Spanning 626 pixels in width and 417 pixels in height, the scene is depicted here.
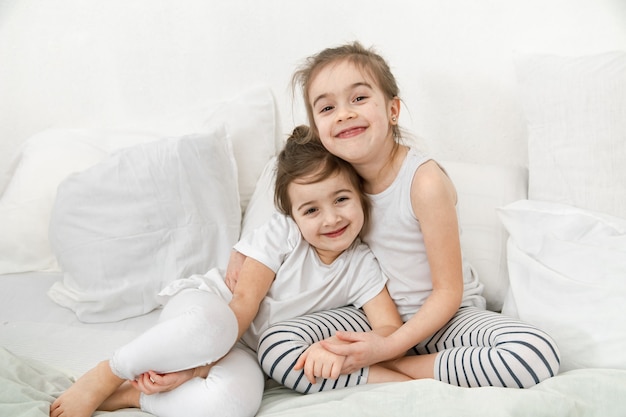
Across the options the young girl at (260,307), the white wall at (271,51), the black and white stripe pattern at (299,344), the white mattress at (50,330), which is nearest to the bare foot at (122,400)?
the young girl at (260,307)

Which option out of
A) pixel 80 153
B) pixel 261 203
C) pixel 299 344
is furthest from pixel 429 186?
pixel 80 153

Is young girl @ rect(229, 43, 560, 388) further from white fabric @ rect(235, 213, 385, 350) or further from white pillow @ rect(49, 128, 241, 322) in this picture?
white pillow @ rect(49, 128, 241, 322)

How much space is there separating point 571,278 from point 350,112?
1.74 ft

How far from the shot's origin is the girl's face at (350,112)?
1.15 m

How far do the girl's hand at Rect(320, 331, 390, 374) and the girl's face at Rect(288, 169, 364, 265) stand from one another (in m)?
0.21

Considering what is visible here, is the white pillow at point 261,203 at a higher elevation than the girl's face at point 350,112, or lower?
lower

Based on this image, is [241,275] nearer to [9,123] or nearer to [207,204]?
[207,204]

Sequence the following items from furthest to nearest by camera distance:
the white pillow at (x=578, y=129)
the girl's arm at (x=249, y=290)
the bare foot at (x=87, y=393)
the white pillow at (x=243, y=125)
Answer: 1. the white pillow at (x=243, y=125)
2. the white pillow at (x=578, y=129)
3. the girl's arm at (x=249, y=290)
4. the bare foot at (x=87, y=393)

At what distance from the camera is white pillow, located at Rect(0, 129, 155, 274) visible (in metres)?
1.51

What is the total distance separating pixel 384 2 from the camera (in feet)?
5.33

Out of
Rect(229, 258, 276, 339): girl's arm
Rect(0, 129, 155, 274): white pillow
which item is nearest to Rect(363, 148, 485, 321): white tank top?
Rect(229, 258, 276, 339): girl's arm

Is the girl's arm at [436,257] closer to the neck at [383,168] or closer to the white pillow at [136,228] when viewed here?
the neck at [383,168]

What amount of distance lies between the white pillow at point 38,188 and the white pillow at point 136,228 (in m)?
0.14

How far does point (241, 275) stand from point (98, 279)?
0.37 metres
